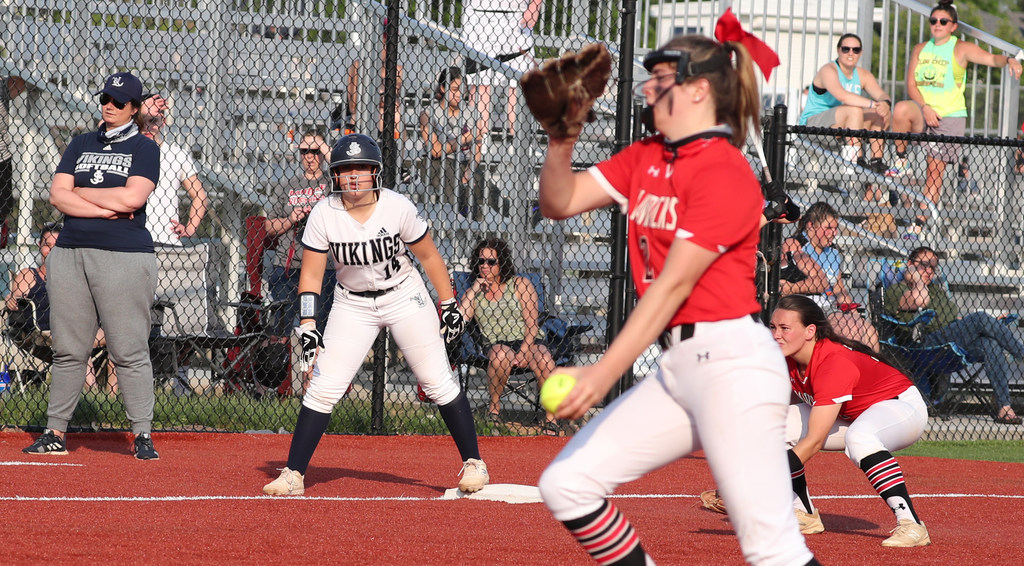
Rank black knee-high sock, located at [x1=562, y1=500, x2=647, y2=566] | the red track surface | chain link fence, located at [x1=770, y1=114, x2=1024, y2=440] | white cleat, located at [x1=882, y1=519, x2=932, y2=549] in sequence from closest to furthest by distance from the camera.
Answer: black knee-high sock, located at [x1=562, y1=500, x2=647, y2=566] → the red track surface → white cleat, located at [x1=882, y1=519, x2=932, y2=549] → chain link fence, located at [x1=770, y1=114, x2=1024, y2=440]

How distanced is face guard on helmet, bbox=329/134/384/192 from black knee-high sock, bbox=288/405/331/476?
1.24 metres

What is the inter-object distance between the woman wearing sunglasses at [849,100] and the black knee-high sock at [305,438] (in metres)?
8.41

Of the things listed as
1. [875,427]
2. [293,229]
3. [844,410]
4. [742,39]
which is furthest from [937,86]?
[742,39]

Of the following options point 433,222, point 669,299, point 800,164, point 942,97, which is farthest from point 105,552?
point 942,97

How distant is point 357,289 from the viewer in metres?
6.79

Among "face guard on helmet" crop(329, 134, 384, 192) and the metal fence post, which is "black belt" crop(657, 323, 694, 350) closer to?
"face guard on helmet" crop(329, 134, 384, 192)

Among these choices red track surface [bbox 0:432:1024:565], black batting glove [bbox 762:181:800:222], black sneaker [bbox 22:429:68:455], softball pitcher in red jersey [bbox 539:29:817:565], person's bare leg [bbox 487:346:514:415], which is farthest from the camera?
person's bare leg [bbox 487:346:514:415]

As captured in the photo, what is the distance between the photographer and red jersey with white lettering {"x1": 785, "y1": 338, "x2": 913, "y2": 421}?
19.0ft

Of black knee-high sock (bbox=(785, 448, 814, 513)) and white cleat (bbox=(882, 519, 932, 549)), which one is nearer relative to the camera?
white cleat (bbox=(882, 519, 932, 549))

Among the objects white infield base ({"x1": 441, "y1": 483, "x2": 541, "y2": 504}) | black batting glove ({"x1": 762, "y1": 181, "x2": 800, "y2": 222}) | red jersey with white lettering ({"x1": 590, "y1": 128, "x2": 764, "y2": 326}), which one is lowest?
white infield base ({"x1": 441, "y1": 483, "x2": 541, "y2": 504})

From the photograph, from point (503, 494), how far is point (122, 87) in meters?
3.44

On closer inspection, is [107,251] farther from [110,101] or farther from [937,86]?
[937,86]

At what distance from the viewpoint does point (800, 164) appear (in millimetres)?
14055

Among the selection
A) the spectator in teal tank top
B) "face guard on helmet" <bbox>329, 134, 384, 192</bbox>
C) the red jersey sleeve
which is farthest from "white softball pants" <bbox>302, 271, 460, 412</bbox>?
the red jersey sleeve
